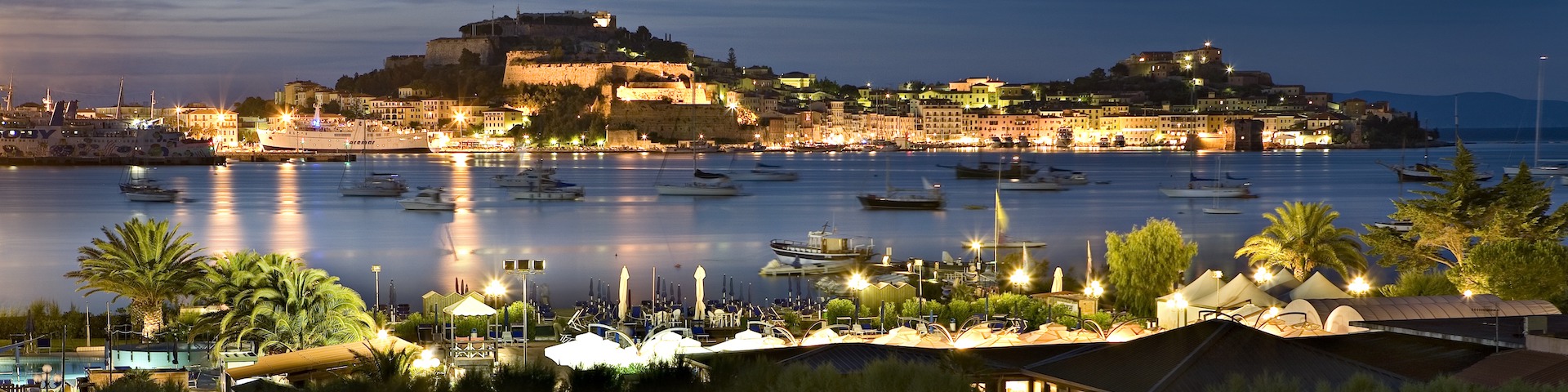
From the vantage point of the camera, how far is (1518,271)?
11914 millimetres

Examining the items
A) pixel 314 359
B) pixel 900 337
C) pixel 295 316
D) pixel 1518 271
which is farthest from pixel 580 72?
pixel 900 337

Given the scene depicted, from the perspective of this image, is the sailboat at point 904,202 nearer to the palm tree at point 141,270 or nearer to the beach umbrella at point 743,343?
the palm tree at point 141,270

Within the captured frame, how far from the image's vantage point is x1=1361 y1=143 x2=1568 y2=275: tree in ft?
45.4

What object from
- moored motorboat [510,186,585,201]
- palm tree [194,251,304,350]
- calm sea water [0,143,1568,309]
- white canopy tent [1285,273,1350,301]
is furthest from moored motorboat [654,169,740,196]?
palm tree [194,251,304,350]

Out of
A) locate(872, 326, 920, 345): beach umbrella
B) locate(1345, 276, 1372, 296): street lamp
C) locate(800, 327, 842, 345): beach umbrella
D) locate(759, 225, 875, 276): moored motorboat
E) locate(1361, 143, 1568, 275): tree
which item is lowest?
locate(759, 225, 875, 276): moored motorboat

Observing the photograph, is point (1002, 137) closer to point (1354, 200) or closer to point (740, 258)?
point (1354, 200)

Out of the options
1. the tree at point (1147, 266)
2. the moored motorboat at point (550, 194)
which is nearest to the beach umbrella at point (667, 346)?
the tree at point (1147, 266)

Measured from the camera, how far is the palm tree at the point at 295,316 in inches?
378

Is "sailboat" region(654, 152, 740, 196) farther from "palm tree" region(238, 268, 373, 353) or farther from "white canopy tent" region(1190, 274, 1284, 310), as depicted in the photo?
"palm tree" region(238, 268, 373, 353)

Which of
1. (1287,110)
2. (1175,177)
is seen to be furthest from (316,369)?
(1287,110)

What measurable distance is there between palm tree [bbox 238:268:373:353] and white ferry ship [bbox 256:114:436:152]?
73.8 m

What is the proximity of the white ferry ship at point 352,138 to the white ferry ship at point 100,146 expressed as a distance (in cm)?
926

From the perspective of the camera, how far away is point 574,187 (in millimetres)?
41500

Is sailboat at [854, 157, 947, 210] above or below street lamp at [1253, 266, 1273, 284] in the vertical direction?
below
